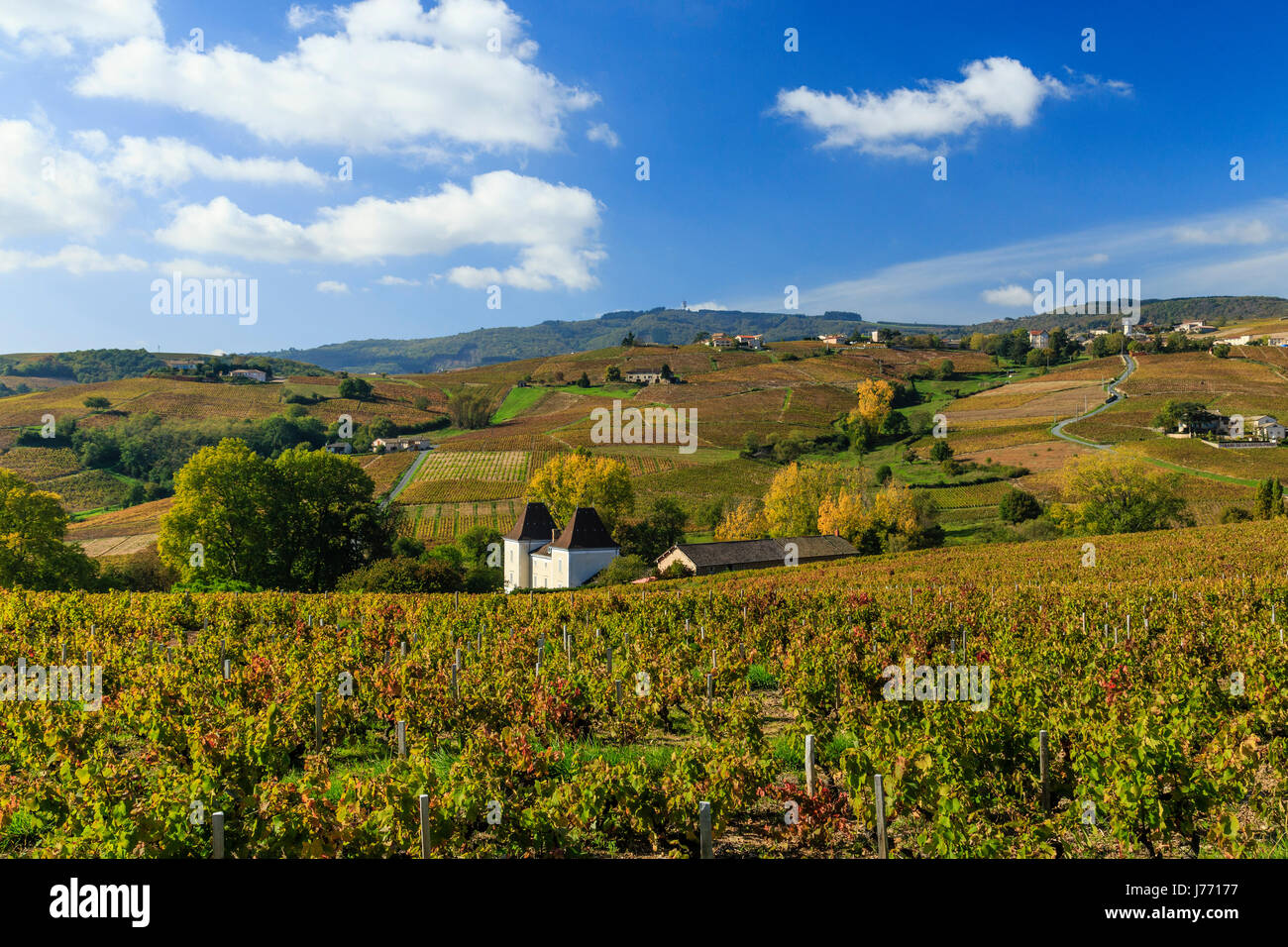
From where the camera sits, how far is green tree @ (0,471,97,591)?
137 feet

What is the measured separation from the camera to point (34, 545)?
42.8 m

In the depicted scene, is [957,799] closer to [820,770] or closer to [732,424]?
[820,770]

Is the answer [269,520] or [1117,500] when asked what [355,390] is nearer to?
[269,520]

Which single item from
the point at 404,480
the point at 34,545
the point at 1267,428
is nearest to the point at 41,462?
the point at 404,480

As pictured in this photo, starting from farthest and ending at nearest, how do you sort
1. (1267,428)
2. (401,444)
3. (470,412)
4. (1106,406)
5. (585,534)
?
1. (470,412)
2. (401,444)
3. (1106,406)
4. (1267,428)
5. (585,534)

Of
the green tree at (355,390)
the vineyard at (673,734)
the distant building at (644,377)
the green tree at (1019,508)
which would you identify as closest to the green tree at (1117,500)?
the green tree at (1019,508)

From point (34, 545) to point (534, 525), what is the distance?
33833 mm

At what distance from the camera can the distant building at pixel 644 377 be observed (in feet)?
472

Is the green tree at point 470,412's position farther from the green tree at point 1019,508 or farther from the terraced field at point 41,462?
the green tree at point 1019,508

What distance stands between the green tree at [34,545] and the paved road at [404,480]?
33.8 metres
